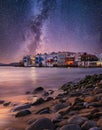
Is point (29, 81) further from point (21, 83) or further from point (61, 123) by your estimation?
point (61, 123)

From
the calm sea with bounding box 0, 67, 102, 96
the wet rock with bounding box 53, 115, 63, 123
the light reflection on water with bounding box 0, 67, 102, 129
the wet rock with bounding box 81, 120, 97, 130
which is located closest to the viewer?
the wet rock with bounding box 81, 120, 97, 130

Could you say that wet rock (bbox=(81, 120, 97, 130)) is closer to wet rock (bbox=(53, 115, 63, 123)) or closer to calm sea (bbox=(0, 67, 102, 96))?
wet rock (bbox=(53, 115, 63, 123))

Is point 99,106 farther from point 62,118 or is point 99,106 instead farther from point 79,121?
point 79,121

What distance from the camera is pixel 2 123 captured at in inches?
280

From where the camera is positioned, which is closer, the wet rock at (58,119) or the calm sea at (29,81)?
the wet rock at (58,119)

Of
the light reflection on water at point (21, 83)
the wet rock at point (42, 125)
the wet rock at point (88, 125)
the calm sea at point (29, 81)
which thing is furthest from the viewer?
the calm sea at point (29, 81)

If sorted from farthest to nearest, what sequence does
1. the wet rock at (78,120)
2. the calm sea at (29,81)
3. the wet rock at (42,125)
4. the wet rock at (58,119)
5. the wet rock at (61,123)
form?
the calm sea at (29,81) < the wet rock at (58,119) < the wet rock at (61,123) < the wet rock at (78,120) < the wet rock at (42,125)

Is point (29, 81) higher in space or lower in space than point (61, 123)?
lower

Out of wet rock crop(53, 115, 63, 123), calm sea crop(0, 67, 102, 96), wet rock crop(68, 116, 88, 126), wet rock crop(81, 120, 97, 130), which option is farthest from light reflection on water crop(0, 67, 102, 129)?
wet rock crop(81, 120, 97, 130)

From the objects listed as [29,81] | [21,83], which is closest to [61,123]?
[21,83]

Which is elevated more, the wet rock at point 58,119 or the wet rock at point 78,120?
the wet rock at point 78,120

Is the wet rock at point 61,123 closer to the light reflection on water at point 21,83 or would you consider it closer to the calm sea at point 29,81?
the light reflection on water at point 21,83

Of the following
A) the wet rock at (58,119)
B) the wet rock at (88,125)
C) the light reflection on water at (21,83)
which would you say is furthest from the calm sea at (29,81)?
the wet rock at (88,125)

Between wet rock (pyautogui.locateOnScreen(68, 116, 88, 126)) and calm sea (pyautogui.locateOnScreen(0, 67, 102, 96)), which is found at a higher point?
wet rock (pyautogui.locateOnScreen(68, 116, 88, 126))
